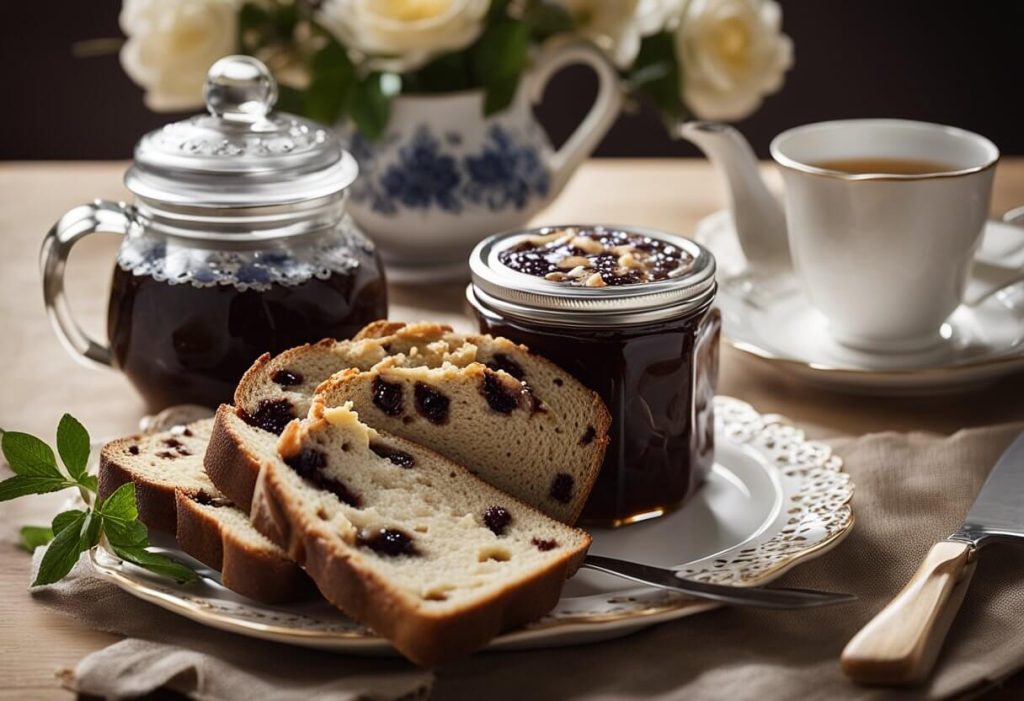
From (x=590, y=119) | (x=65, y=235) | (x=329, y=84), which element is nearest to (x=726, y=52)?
(x=590, y=119)

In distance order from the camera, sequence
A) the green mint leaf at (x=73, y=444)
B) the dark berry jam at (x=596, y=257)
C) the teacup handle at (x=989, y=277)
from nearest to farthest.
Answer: the green mint leaf at (x=73, y=444) → the dark berry jam at (x=596, y=257) → the teacup handle at (x=989, y=277)

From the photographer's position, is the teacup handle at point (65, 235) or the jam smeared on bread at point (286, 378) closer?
the jam smeared on bread at point (286, 378)

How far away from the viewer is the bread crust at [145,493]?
6.02ft

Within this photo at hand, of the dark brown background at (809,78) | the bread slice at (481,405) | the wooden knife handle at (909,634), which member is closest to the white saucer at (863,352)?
the bread slice at (481,405)

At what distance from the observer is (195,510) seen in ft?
5.75

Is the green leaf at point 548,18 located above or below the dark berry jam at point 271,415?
above

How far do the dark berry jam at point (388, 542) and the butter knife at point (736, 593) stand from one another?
0.93 ft

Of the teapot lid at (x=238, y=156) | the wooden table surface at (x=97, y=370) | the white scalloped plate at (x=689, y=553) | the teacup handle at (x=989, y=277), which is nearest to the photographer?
the white scalloped plate at (x=689, y=553)

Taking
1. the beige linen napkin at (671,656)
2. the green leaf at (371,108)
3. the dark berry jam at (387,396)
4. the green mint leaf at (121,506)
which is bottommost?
the beige linen napkin at (671,656)

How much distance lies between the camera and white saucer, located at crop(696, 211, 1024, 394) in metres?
2.40

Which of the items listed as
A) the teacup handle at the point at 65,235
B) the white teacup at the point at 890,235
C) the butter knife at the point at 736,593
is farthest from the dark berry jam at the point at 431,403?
the white teacup at the point at 890,235

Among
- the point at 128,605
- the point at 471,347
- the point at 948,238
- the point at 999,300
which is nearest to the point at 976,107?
the point at 999,300

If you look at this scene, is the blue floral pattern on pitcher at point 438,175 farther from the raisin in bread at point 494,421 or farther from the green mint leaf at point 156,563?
the green mint leaf at point 156,563

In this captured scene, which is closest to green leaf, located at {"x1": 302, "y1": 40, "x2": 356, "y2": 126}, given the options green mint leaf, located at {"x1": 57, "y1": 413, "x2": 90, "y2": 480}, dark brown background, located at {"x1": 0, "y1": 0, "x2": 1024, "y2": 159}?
green mint leaf, located at {"x1": 57, "y1": 413, "x2": 90, "y2": 480}
